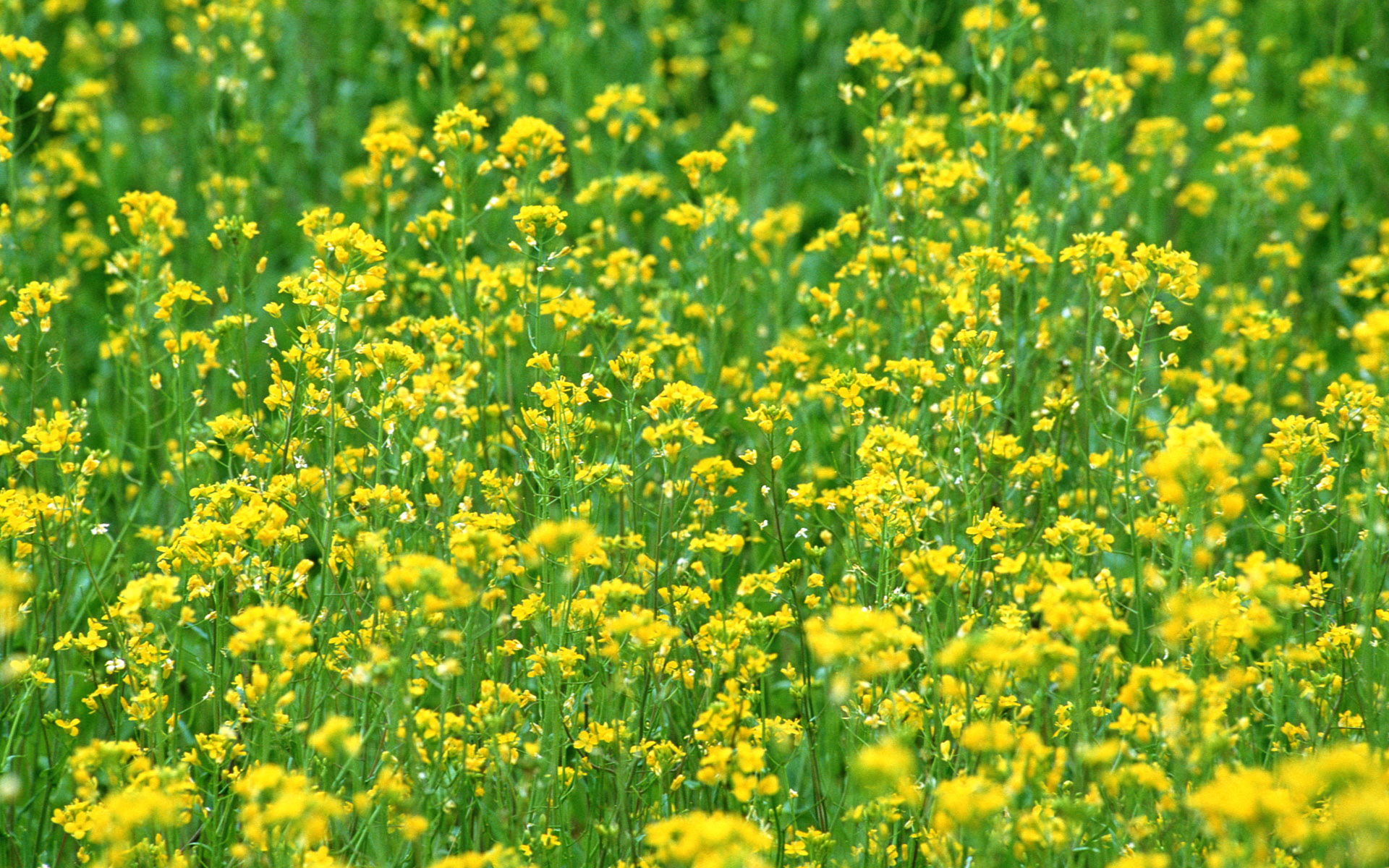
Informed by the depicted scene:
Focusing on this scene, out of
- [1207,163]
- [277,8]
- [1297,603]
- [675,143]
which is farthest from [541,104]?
[1297,603]

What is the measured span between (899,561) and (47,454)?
2651 mm

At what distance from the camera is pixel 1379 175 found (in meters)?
6.56

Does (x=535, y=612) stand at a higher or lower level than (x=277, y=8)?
lower

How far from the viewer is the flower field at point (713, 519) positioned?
113 inches

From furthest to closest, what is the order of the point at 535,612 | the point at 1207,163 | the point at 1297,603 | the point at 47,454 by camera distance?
the point at 1207,163, the point at 47,454, the point at 535,612, the point at 1297,603

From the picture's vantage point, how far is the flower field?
2869 mm

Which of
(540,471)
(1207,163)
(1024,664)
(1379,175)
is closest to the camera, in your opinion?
(1024,664)

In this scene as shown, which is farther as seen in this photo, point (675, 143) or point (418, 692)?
point (675, 143)

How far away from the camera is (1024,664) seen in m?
2.54

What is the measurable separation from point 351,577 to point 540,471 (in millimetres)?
569

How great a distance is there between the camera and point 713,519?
4.48 metres

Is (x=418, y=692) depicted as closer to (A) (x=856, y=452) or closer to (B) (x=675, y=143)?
(A) (x=856, y=452)

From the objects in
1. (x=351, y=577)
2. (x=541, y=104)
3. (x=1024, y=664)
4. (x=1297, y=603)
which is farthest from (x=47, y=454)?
(x=541, y=104)

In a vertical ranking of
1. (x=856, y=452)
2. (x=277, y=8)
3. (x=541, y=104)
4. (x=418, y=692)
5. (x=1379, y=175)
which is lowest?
(x=418, y=692)
